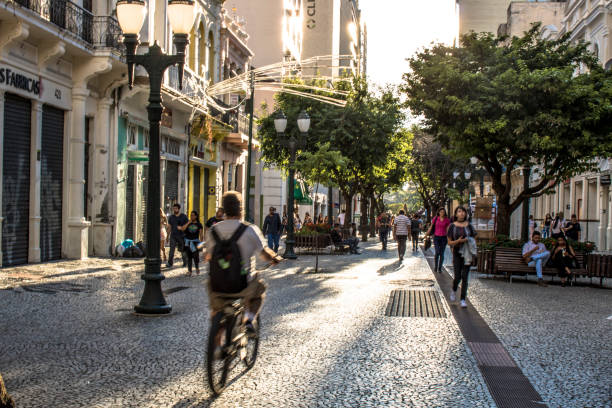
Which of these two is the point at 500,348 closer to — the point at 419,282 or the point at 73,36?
the point at 419,282

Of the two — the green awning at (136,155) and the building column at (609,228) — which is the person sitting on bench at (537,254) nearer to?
the green awning at (136,155)

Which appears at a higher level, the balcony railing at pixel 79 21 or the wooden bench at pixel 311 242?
the balcony railing at pixel 79 21

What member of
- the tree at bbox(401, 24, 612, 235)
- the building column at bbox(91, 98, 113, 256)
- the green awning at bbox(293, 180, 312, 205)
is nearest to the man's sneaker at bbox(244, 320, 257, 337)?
the tree at bbox(401, 24, 612, 235)

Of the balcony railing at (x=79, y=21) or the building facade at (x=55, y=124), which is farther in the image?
the balcony railing at (x=79, y=21)

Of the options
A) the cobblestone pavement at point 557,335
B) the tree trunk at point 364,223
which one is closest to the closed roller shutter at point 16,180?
the cobblestone pavement at point 557,335

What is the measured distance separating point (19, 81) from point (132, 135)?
694 cm

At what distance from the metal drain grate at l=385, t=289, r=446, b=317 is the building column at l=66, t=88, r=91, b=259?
892 centimetres

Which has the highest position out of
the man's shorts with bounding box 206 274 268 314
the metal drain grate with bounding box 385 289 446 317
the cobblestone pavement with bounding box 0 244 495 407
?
the man's shorts with bounding box 206 274 268 314

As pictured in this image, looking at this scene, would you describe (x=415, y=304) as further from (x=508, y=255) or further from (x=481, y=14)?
(x=481, y=14)

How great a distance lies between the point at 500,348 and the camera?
27.0 ft

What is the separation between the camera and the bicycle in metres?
5.81

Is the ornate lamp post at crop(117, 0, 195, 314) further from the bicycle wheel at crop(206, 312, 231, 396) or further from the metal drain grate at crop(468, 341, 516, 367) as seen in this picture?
the bicycle wheel at crop(206, 312, 231, 396)

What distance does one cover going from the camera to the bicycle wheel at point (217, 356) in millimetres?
5777

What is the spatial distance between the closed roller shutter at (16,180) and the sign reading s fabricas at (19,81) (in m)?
0.28
